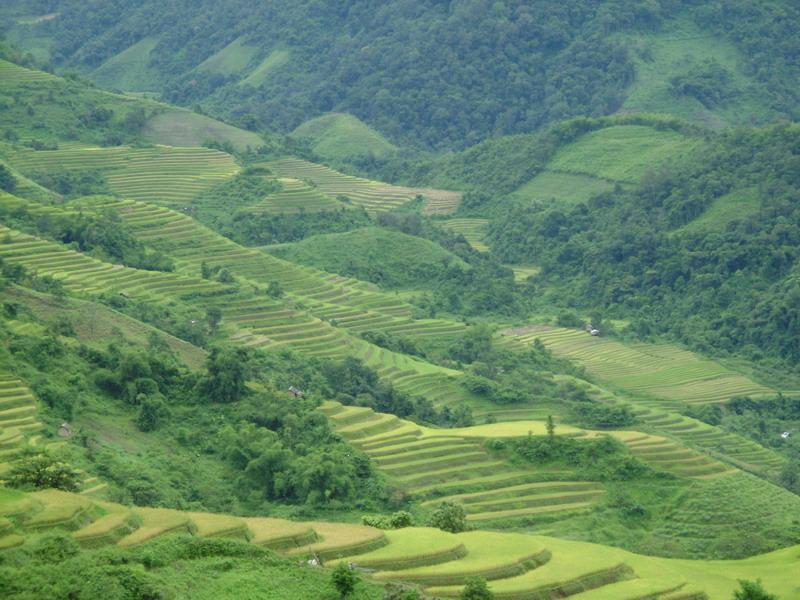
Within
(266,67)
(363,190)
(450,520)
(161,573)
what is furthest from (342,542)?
(266,67)

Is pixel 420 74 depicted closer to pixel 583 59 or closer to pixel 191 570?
pixel 583 59

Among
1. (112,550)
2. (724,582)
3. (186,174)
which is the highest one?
(186,174)

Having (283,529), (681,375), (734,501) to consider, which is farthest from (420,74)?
(283,529)

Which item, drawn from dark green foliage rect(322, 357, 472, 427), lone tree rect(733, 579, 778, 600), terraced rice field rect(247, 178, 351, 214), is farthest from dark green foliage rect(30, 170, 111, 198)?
lone tree rect(733, 579, 778, 600)

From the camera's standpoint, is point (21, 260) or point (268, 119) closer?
point (21, 260)

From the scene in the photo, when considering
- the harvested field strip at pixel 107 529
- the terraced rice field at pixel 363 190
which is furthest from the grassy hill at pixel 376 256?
the harvested field strip at pixel 107 529

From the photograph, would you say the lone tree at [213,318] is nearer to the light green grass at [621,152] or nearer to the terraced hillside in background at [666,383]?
the terraced hillside in background at [666,383]

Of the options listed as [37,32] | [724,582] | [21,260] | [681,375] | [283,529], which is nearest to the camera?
[283,529]
